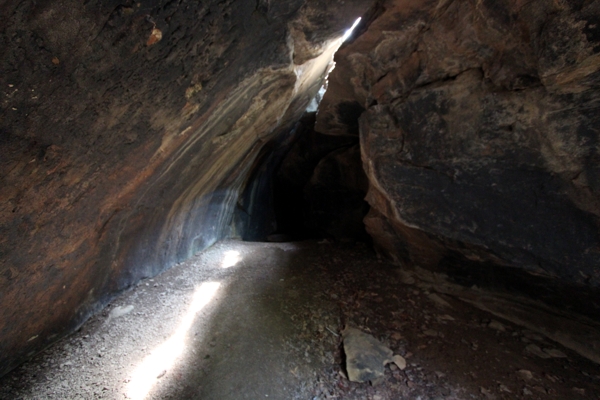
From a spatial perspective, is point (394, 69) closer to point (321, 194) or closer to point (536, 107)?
point (536, 107)

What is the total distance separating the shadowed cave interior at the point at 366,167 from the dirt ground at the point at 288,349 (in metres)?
0.02

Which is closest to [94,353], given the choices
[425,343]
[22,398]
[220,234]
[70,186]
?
[22,398]

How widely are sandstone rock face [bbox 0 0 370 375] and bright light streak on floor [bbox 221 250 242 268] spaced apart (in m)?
1.55

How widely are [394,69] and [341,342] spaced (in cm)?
344

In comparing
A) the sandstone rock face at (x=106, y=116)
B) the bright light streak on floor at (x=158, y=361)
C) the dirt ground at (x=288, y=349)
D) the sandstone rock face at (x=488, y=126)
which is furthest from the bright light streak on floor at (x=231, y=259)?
the sandstone rock face at (x=488, y=126)

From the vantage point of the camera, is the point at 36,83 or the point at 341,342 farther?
the point at 341,342

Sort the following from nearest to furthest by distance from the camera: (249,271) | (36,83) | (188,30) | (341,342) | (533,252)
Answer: (36,83) → (188,30) → (533,252) → (341,342) → (249,271)

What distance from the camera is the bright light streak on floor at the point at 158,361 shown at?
9.30 feet

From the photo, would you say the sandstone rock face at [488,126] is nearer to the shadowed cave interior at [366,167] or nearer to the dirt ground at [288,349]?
the shadowed cave interior at [366,167]

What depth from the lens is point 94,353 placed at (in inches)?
127

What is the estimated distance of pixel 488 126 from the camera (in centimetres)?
328

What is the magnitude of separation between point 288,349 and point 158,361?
135 centimetres

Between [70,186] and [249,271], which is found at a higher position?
[70,186]

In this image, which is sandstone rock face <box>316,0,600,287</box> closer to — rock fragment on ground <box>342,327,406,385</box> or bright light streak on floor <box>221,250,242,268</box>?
rock fragment on ground <box>342,327,406,385</box>
